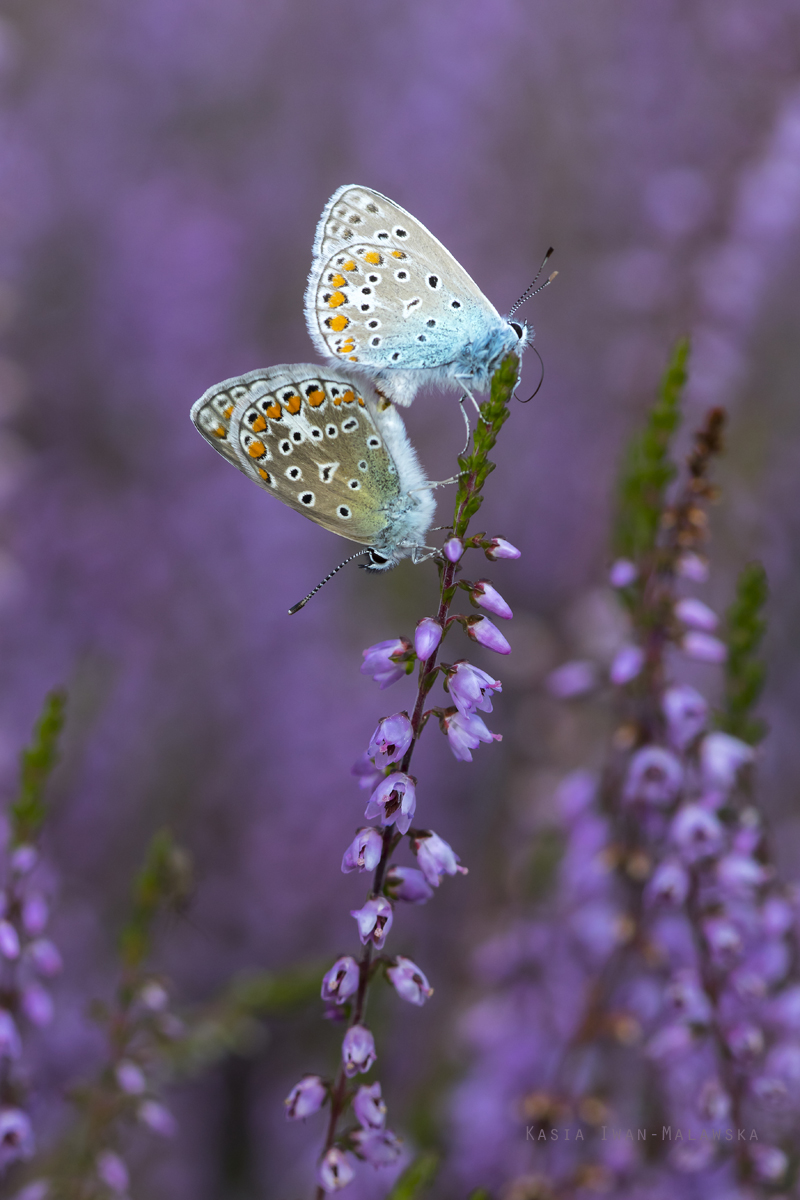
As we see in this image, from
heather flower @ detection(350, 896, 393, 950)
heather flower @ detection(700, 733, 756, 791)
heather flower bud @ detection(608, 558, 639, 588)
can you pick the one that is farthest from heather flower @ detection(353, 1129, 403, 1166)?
heather flower bud @ detection(608, 558, 639, 588)

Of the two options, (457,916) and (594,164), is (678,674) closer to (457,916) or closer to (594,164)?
(457,916)

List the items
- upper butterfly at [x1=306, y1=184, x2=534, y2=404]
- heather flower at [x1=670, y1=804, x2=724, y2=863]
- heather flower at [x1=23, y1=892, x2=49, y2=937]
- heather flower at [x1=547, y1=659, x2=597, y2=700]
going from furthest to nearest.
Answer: upper butterfly at [x1=306, y1=184, x2=534, y2=404]
heather flower at [x1=547, y1=659, x2=597, y2=700]
heather flower at [x1=670, y1=804, x2=724, y2=863]
heather flower at [x1=23, y1=892, x2=49, y2=937]

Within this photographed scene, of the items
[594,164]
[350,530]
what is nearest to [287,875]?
[350,530]

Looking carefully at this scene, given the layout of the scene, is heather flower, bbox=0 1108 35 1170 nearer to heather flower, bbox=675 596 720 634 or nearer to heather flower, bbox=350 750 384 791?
heather flower, bbox=350 750 384 791

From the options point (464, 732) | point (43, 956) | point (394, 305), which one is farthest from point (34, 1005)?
point (394, 305)

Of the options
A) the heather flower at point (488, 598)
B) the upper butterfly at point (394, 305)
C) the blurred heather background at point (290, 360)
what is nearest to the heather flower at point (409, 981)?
the heather flower at point (488, 598)

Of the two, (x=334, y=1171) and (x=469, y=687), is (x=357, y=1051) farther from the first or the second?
(x=469, y=687)
